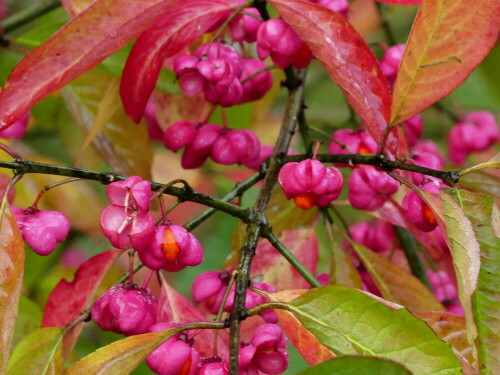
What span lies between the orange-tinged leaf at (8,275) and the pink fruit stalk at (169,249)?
0.12 metres

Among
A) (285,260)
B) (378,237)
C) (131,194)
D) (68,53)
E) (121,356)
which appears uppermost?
(68,53)

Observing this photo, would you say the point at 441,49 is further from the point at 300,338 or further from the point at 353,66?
the point at 300,338

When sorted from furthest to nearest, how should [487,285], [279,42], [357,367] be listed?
[279,42] < [487,285] < [357,367]

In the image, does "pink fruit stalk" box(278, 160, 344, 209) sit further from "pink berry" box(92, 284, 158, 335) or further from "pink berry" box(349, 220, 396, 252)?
"pink berry" box(349, 220, 396, 252)

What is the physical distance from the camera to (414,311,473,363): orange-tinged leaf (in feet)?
2.76

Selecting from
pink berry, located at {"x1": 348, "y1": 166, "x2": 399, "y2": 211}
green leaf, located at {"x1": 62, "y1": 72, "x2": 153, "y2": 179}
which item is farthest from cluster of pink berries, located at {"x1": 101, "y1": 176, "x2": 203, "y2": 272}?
green leaf, located at {"x1": 62, "y1": 72, "x2": 153, "y2": 179}

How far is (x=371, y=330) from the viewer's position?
2.31ft

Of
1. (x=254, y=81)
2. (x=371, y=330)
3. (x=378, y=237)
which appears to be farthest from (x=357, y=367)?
(x=378, y=237)

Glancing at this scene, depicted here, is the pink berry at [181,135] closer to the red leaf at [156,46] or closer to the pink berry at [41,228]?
the red leaf at [156,46]

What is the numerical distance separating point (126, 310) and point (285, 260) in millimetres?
283

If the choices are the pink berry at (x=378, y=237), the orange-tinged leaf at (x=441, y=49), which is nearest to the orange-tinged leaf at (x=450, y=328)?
the orange-tinged leaf at (x=441, y=49)

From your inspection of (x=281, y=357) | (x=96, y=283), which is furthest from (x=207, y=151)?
(x=281, y=357)

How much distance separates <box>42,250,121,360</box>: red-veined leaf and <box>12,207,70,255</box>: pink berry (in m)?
0.14

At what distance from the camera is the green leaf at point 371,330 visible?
0.68 metres
